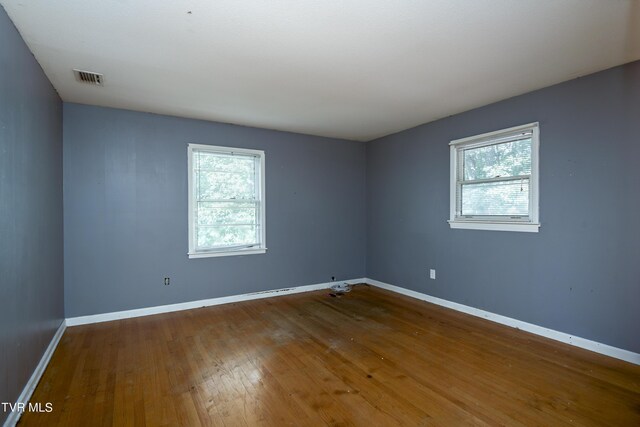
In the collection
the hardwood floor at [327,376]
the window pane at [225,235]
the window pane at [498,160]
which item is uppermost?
the window pane at [498,160]

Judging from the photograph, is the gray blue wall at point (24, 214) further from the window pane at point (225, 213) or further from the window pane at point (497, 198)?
the window pane at point (497, 198)

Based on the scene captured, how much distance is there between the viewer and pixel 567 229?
3035mm

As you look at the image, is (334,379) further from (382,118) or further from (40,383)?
(382,118)

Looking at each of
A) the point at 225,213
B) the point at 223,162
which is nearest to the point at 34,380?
the point at 225,213

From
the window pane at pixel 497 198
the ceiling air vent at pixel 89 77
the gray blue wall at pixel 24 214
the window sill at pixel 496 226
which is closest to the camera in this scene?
the gray blue wall at pixel 24 214

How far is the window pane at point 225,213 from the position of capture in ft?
14.1

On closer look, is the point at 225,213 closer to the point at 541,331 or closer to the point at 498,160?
the point at 498,160

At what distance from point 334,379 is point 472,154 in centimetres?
308

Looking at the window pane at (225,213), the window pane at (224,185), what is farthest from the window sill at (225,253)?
the window pane at (224,185)

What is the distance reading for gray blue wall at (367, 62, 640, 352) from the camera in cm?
268

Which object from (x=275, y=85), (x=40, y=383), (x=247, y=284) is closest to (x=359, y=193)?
(x=247, y=284)

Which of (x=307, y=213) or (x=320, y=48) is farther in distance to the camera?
(x=307, y=213)

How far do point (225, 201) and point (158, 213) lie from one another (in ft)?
2.76

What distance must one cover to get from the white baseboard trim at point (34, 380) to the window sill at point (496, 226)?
4.30 m
